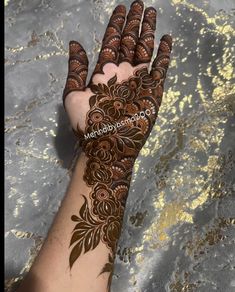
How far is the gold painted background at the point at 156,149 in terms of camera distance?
107cm

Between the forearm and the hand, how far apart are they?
1 centimetres

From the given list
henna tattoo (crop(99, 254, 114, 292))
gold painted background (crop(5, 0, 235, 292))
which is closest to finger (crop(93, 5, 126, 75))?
gold painted background (crop(5, 0, 235, 292))

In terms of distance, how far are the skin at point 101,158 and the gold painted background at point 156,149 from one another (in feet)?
0.38

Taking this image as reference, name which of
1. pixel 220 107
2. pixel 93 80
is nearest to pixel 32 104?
pixel 93 80

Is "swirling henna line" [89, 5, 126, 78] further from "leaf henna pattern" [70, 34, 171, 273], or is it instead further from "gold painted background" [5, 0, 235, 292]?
"gold painted background" [5, 0, 235, 292]

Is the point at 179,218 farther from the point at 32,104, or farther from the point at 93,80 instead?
the point at 32,104

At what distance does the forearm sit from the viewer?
93 centimetres

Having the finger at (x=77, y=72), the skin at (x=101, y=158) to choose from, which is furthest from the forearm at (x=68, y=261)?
the finger at (x=77, y=72)

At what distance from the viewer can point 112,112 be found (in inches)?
42.3

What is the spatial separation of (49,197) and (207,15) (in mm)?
667

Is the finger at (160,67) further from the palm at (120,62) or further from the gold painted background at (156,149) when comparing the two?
the gold painted background at (156,149)

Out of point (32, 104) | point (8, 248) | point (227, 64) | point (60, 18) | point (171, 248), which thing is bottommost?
point (171, 248)

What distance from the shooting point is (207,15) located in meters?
1.32

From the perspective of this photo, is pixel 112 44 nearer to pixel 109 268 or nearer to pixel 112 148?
pixel 112 148
